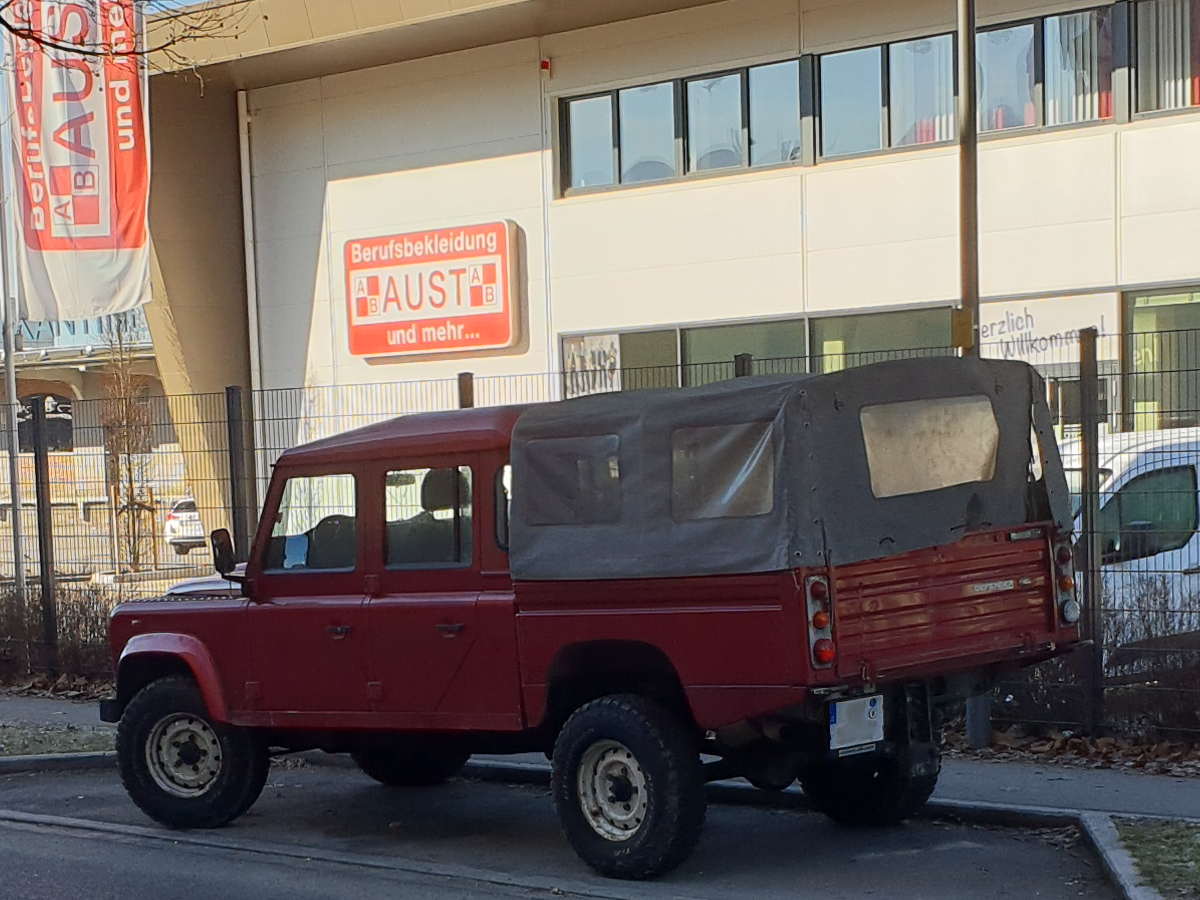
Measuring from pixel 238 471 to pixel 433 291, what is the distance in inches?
469

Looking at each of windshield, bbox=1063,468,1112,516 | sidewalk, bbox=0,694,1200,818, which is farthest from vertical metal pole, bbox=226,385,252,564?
windshield, bbox=1063,468,1112,516

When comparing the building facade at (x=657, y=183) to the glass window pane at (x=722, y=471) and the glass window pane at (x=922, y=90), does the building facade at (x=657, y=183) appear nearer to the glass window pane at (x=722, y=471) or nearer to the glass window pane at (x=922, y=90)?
the glass window pane at (x=922, y=90)

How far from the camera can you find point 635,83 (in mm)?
22766

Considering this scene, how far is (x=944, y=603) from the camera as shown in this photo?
23.7 feet

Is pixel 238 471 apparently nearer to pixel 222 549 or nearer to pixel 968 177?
pixel 222 549

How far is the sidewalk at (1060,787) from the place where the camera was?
8391 millimetres

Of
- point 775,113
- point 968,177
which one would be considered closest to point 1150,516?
point 968,177

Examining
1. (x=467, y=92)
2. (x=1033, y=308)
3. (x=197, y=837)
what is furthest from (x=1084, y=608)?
(x=467, y=92)

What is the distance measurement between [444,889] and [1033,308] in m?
14.6

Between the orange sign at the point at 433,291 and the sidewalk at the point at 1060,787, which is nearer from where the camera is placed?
the sidewalk at the point at 1060,787

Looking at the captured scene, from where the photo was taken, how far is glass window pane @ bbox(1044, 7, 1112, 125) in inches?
765

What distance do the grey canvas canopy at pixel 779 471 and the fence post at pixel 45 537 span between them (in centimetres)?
846

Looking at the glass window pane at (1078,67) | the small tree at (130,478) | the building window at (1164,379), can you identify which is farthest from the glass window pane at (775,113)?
the building window at (1164,379)

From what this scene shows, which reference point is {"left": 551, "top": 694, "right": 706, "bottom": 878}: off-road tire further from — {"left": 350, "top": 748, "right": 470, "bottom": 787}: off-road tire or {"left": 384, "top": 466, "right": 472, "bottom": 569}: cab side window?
{"left": 350, "top": 748, "right": 470, "bottom": 787}: off-road tire
